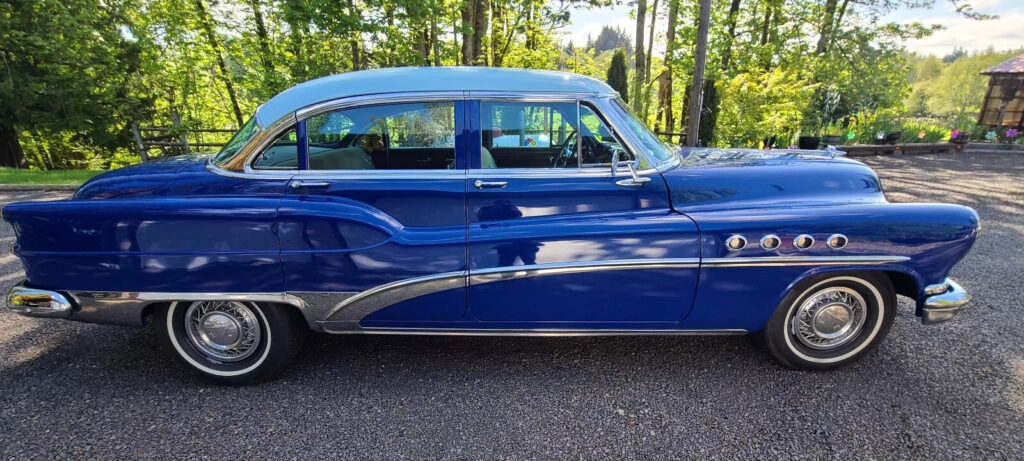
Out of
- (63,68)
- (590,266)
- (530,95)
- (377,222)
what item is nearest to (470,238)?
(377,222)

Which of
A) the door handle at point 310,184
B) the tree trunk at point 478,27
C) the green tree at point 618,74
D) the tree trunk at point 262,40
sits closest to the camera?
the door handle at point 310,184

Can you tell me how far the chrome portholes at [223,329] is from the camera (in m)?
2.58

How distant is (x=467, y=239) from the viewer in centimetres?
241

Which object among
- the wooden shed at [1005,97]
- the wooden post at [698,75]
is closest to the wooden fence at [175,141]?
the wooden post at [698,75]

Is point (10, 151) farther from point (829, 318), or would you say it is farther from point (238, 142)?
point (829, 318)

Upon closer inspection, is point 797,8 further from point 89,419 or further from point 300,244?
Answer: point 89,419

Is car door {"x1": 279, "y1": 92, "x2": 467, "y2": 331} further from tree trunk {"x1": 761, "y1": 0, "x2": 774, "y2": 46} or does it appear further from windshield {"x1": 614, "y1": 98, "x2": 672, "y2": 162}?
tree trunk {"x1": 761, "y1": 0, "x2": 774, "y2": 46}

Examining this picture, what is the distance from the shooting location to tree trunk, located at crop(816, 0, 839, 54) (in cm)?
1577

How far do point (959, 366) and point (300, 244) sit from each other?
4.02 meters

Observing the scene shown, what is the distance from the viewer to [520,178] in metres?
2.53

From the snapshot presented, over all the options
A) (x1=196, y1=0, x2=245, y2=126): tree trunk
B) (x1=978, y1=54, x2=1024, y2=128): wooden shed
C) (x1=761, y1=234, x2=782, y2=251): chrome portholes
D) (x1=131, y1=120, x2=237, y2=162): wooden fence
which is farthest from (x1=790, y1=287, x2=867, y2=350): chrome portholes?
(x1=978, y1=54, x2=1024, y2=128): wooden shed

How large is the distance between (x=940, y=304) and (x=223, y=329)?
13.5 feet

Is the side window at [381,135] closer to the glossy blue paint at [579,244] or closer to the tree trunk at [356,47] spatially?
the glossy blue paint at [579,244]

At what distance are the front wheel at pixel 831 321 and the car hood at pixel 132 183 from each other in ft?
11.9
